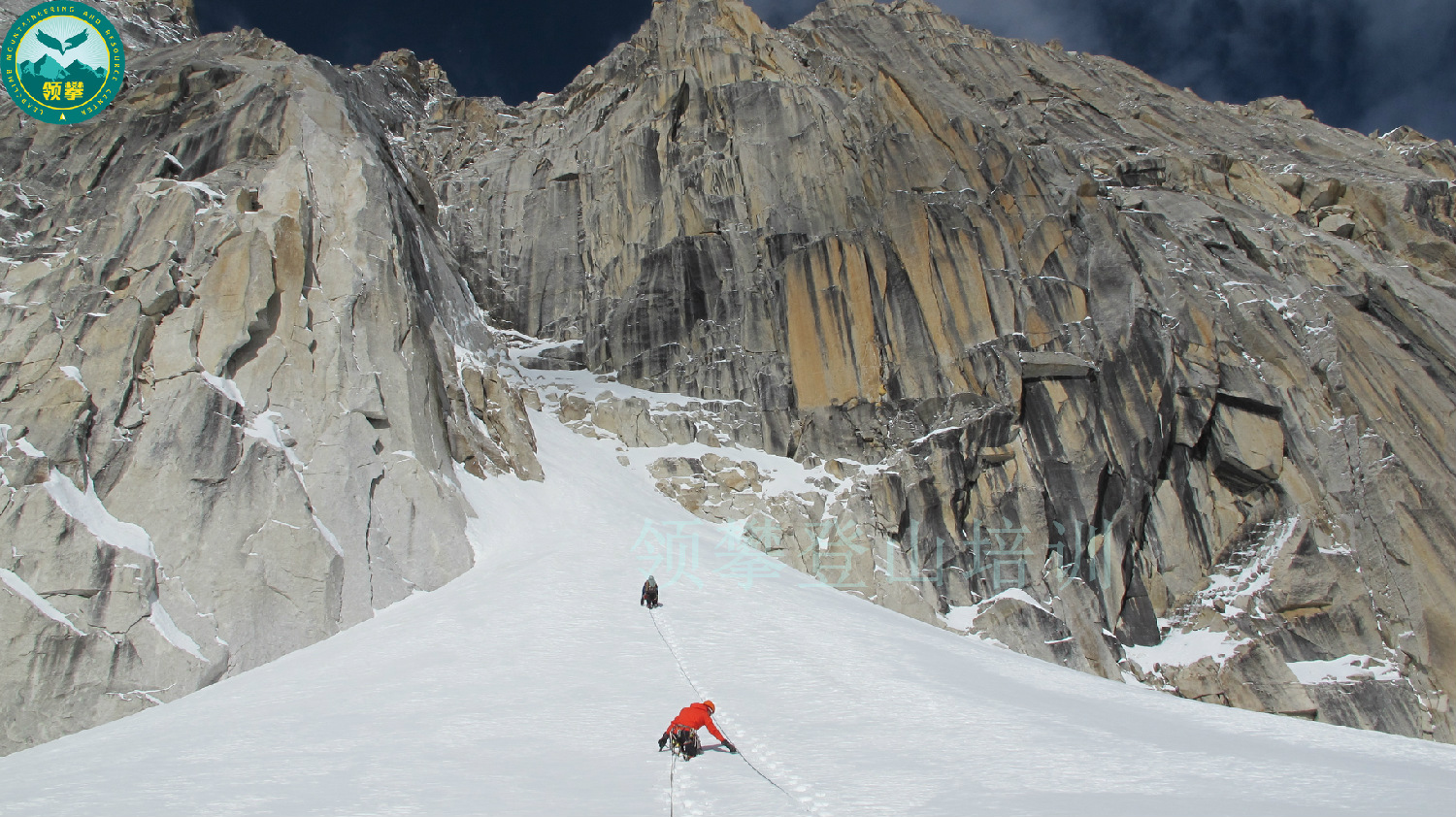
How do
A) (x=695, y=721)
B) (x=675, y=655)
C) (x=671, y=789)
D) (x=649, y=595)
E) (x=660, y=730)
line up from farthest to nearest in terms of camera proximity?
(x=649, y=595)
(x=675, y=655)
(x=660, y=730)
(x=695, y=721)
(x=671, y=789)

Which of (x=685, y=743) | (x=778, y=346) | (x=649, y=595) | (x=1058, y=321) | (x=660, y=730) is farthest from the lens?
(x=778, y=346)

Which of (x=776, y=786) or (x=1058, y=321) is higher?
(x=1058, y=321)

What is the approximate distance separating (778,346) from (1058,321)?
15.9 m

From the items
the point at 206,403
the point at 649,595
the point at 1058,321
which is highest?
the point at 1058,321

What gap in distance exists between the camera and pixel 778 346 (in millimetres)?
45500

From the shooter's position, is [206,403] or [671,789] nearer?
[671,789]

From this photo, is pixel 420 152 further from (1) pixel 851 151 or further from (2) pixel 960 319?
(2) pixel 960 319

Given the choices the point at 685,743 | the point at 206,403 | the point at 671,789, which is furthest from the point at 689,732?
the point at 206,403

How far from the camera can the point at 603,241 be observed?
183 feet

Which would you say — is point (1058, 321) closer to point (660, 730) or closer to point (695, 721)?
point (660, 730)

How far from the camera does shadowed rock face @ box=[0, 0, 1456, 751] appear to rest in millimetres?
21297

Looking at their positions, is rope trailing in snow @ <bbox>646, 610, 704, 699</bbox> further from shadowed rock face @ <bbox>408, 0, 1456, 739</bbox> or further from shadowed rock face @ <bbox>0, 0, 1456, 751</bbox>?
shadowed rock face @ <bbox>408, 0, 1456, 739</bbox>

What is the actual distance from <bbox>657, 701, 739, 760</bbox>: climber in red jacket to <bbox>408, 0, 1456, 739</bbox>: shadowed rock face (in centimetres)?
2594

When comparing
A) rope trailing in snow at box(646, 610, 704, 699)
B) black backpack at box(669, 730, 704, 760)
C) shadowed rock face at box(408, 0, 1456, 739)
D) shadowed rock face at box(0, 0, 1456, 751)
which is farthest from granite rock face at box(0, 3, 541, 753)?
shadowed rock face at box(408, 0, 1456, 739)
